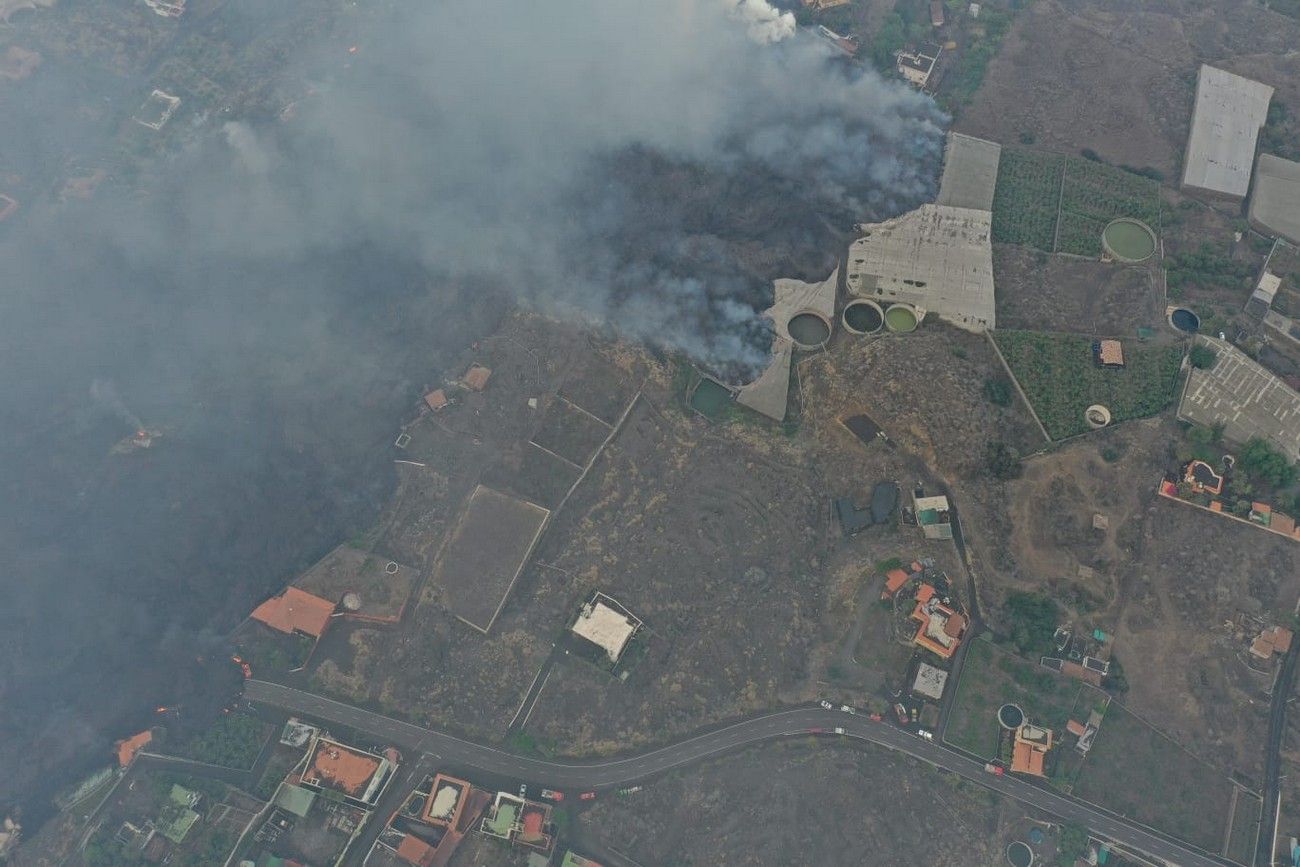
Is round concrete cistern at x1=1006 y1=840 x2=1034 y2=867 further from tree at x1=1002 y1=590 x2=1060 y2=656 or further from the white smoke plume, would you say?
the white smoke plume

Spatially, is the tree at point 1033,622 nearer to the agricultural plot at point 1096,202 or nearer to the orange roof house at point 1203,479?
the orange roof house at point 1203,479

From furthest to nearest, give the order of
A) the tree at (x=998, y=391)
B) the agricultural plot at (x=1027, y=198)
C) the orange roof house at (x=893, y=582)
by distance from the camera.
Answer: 1. the agricultural plot at (x=1027, y=198)
2. the tree at (x=998, y=391)
3. the orange roof house at (x=893, y=582)

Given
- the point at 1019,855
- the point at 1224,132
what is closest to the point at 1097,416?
the point at 1019,855

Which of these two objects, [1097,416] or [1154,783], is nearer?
[1154,783]

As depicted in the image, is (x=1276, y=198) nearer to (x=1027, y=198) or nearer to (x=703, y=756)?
(x=1027, y=198)

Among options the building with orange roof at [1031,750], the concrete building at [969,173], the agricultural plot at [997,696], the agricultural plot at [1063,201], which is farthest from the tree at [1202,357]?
the building with orange roof at [1031,750]
